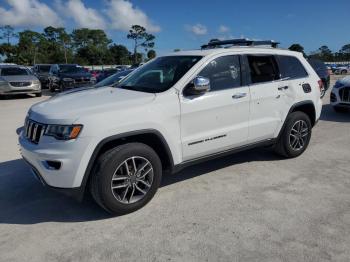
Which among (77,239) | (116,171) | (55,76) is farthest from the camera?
(55,76)

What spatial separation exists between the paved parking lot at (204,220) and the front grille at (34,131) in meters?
0.86

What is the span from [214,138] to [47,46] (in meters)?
83.5

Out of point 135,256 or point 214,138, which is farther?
point 214,138

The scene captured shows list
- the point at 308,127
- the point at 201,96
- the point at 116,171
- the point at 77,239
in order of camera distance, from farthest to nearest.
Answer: the point at 308,127
the point at 201,96
the point at 116,171
the point at 77,239

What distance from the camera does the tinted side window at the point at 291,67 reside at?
16.9 feet

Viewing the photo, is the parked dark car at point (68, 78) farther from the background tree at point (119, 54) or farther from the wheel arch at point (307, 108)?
the background tree at point (119, 54)

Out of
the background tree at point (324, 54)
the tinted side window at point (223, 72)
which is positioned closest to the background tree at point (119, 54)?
the background tree at point (324, 54)

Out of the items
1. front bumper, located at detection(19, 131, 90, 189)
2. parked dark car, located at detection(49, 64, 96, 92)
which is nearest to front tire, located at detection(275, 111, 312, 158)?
front bumper, located at detection(19, 131, 90, 189)

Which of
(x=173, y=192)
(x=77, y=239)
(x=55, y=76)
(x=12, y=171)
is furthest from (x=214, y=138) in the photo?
(x=55, y=76)

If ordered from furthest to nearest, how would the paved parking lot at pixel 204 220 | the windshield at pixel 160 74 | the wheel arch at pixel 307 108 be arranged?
the wheel arch at pixel 307 108 → the windshield at pixel 160 74 → the paved parking lot at pixel 204 220

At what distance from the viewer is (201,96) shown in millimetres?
4082

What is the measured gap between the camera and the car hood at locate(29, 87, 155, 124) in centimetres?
340

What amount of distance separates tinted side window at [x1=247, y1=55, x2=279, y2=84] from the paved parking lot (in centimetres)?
133

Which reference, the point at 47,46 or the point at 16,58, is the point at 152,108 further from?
the point at 47,46
